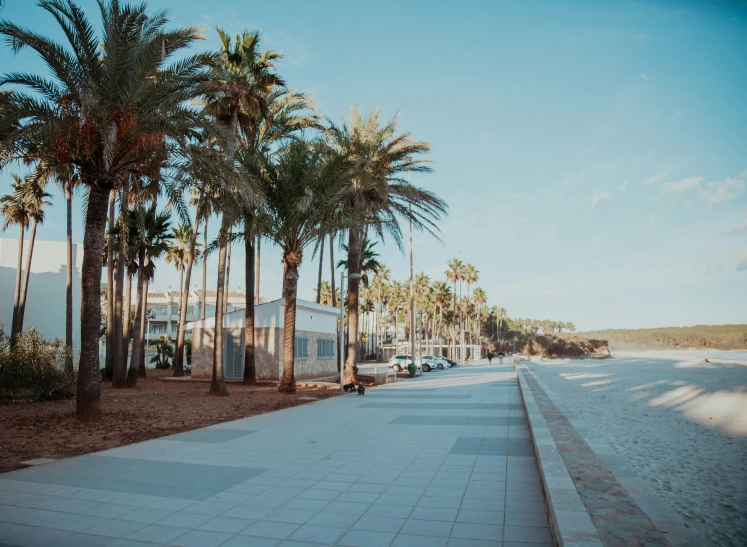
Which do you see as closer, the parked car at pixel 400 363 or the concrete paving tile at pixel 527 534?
the concrete paving tile at pixel 527 534

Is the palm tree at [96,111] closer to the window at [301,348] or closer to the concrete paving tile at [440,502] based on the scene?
the concrete paving tile at [440,502]

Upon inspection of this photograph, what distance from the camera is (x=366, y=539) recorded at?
4707 millimetres

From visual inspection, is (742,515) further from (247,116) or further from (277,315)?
(277,315)

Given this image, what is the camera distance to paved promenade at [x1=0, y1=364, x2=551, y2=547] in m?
4.85

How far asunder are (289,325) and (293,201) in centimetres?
476

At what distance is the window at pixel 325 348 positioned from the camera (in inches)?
1228

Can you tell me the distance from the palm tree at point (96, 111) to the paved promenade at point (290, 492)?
4.80 m

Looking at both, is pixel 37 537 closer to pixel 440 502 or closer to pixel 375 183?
pixel 440 502

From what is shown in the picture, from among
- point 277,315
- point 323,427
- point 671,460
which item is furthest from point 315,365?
point 671,460

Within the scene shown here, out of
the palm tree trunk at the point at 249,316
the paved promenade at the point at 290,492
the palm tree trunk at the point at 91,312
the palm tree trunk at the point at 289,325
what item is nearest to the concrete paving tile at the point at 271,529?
the paved promenade at the point at 290,492

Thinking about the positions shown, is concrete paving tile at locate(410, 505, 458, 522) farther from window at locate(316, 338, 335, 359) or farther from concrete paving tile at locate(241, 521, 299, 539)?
window at locate(316, 338, 335, 359)

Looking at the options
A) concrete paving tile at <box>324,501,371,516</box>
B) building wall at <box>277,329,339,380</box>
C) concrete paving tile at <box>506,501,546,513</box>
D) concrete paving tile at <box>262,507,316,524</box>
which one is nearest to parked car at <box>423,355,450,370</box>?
building wall at <box>277,329,339,380</box>

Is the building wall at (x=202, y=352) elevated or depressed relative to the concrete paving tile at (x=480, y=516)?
elevated

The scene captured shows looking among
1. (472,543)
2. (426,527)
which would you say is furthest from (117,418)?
(472,543)
